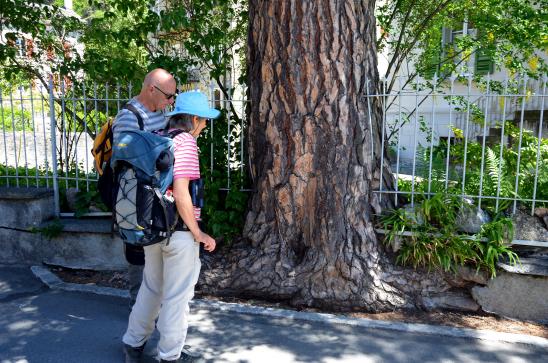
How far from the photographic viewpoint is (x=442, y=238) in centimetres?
448

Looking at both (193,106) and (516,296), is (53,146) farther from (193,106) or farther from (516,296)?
(516,296)

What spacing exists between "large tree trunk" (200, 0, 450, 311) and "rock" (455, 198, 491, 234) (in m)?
0.62

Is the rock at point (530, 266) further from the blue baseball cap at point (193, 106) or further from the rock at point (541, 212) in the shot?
the blue baseball cap at point (193, 106)

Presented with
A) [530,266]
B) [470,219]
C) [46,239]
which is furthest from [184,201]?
[46,239]

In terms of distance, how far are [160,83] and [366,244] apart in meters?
2.23

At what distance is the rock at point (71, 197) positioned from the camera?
5.81 m

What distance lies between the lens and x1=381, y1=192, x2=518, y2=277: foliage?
4414mm

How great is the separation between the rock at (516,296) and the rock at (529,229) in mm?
337

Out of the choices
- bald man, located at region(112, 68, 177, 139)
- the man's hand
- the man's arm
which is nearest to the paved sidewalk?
the man's hand

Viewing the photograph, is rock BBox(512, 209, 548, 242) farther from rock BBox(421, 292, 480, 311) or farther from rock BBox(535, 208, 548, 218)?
rock BBox(421, 292, 480, 311)

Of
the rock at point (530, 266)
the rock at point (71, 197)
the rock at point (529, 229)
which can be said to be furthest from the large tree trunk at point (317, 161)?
the rock at point (71, 197)

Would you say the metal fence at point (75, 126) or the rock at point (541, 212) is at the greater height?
the metal fence at point (75, 126)

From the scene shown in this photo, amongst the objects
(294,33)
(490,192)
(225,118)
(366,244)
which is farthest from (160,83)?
(490,192)

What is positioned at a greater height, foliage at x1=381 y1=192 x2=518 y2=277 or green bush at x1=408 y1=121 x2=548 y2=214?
green bush at x1=408 y1=121 x2=548 y2=214
